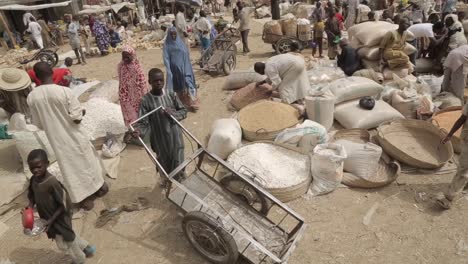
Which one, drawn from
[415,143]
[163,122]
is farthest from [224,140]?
[415,143]

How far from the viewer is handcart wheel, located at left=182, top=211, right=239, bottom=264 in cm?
257

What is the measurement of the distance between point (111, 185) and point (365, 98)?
3.77 meters

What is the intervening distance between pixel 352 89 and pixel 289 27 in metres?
4.26

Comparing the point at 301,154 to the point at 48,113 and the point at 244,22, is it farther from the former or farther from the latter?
the point at 244,22

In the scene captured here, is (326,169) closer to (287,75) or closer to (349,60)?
(287,75)

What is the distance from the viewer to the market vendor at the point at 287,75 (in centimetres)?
496

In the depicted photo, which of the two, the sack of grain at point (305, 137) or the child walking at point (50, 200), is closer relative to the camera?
the child walking at point (50, 200)

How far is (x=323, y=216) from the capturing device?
11.0 feet

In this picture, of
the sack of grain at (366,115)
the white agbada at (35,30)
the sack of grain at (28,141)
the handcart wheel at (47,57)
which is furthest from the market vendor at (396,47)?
the white agbada at (35,30)

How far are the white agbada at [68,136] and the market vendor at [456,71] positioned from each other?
5.16 meters

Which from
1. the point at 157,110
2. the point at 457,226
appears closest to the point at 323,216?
the point at 457,226

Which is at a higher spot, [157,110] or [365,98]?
[157,110]

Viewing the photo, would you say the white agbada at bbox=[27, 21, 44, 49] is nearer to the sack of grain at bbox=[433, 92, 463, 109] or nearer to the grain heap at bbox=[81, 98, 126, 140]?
the grain heap at bbox=[81, 98, 126, 140]

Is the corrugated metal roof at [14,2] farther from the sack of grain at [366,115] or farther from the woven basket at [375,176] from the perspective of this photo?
the woven basket at [375,176]
